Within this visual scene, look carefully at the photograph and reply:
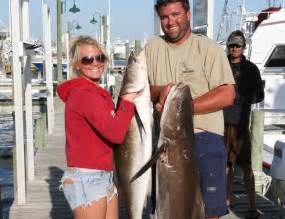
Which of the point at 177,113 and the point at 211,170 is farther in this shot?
the point at 211,170

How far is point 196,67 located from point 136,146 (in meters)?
0.67

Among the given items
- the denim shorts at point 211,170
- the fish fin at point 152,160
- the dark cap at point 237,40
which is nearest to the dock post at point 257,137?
the dark cap at point 237,40

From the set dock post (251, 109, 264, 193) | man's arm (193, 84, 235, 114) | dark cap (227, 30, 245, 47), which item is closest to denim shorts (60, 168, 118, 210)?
man's arm (193, 84, 235, 114)

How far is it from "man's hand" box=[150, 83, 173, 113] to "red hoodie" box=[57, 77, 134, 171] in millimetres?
181

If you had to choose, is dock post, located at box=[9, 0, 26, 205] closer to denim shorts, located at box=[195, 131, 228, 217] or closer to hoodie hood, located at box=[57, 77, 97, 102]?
hoodie hood, located at box=[57, 77, 97, 102]

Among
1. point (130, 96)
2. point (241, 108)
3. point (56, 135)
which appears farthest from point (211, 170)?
point (56, 135)

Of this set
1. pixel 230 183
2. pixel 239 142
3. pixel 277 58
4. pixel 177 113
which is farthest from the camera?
pixel 277 58

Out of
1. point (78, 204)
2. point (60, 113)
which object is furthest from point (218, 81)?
point (60, 113)

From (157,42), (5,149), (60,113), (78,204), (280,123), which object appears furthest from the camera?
(60,113)

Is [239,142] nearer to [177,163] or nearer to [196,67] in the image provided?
[196,67]

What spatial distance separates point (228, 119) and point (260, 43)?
678 centimetres

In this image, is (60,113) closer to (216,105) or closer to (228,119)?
(228,119)

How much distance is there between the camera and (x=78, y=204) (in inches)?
125

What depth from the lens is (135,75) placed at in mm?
3068
